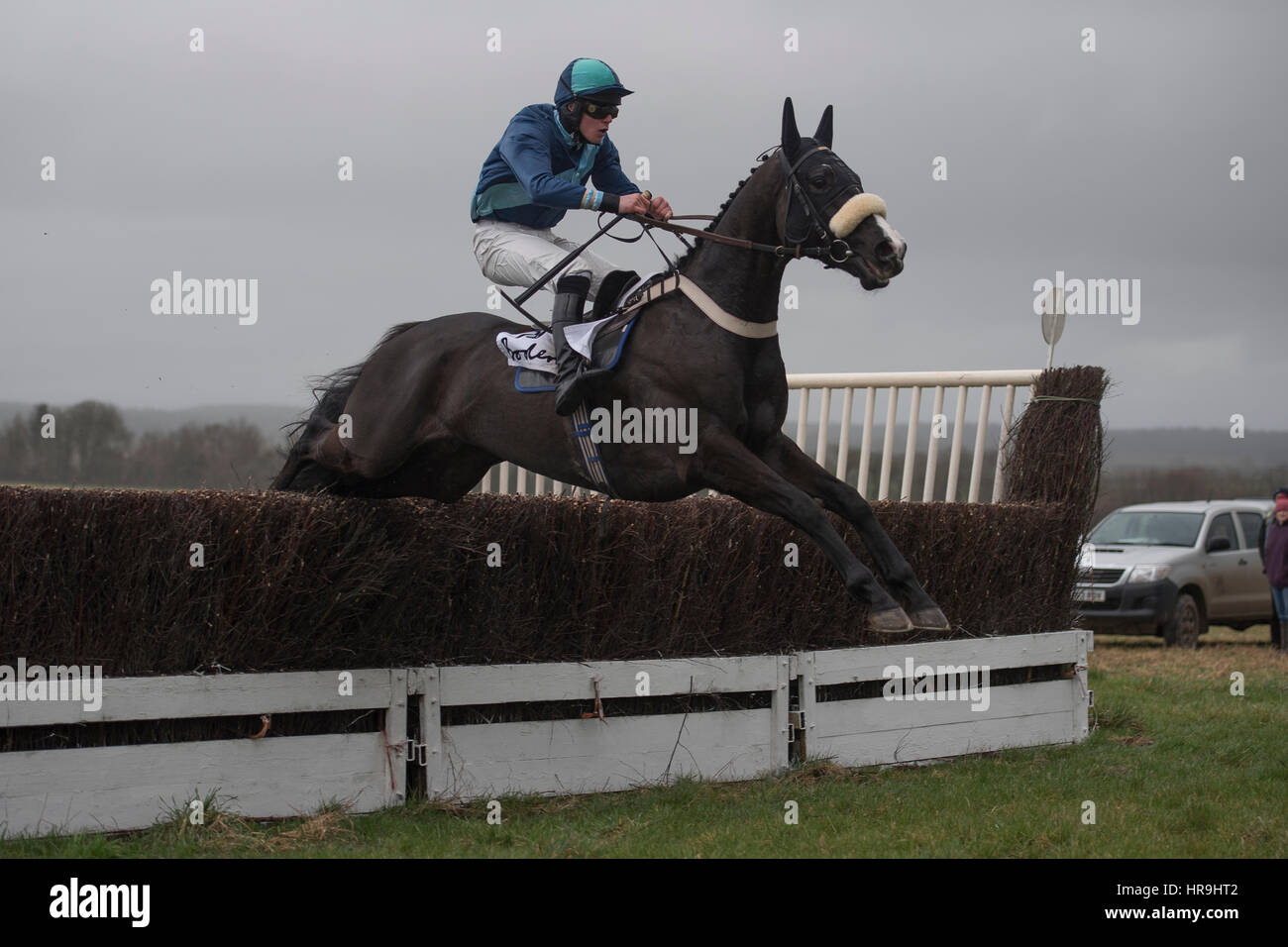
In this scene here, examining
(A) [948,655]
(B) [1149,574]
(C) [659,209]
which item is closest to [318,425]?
(C) [659,209]

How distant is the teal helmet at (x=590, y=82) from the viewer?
20.7 ft

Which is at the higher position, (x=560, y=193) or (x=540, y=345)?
(x=560, y=193)

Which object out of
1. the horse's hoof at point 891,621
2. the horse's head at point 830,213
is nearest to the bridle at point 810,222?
the horse's head at point 830,213

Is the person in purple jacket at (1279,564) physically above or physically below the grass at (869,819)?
above

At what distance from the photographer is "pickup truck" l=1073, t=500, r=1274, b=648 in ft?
52.3

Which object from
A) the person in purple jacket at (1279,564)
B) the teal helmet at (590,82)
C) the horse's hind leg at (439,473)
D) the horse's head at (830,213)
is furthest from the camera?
the person in purple jacket at (1279,564)

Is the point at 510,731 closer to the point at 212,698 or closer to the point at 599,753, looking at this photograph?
the point at 599,753

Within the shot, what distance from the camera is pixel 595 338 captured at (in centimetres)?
606

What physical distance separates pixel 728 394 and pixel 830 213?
2.83 ft

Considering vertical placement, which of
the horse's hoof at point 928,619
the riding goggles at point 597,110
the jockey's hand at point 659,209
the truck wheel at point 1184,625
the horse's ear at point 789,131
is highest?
the riding goggles at point 597,110

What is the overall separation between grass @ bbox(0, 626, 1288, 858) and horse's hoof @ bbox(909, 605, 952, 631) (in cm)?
94

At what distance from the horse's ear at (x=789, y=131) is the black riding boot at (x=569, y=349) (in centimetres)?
115

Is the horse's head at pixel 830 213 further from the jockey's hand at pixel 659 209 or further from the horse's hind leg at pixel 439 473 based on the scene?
the horse's hind leg at pixel 439 473

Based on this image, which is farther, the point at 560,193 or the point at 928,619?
the point at 560,193
